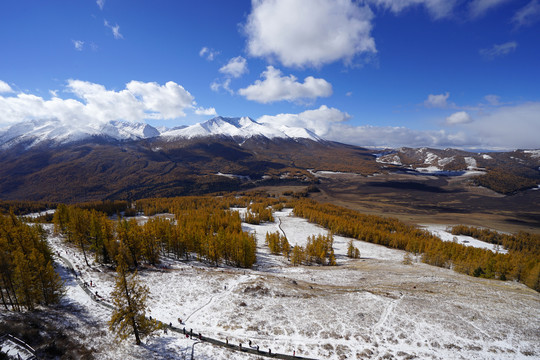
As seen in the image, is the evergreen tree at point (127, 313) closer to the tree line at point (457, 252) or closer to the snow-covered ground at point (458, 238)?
the tree line at point (457, 252)

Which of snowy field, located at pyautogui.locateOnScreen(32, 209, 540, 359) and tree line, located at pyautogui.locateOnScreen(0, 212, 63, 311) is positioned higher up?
tree line, located at pyautogui.locateOnScreen(0, 212, 63, 311)

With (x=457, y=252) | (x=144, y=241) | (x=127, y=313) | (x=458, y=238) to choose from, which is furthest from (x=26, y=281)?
(x=458, y=238)

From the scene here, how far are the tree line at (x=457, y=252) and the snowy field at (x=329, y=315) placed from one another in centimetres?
2294

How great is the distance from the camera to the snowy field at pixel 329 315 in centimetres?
3144

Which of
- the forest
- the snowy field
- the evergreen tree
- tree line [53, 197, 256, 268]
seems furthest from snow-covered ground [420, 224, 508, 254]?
the evergreen tree

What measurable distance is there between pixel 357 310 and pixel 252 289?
21.0m

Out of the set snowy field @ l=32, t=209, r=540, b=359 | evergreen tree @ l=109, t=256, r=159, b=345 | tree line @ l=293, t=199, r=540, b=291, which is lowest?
tree line @ l=293, t=199, r=540, b=291

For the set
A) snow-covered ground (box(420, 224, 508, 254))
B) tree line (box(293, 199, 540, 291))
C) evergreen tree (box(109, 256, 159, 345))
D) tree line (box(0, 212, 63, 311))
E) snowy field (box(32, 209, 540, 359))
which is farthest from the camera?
snow-covered ground (box(420, 224, 508, 254))

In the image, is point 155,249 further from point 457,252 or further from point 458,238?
point 458,238

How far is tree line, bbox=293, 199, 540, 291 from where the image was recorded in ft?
251

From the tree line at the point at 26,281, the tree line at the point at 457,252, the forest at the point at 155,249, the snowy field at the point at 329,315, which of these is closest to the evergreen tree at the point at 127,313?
the snowy field at the point at 329,315

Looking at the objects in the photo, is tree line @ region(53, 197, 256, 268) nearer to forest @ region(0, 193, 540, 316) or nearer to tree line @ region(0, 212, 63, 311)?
forest @ region(0, 193, 540, 316)

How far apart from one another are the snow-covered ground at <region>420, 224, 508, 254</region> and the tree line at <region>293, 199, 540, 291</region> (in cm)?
1077

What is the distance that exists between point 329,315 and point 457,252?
94525mm
